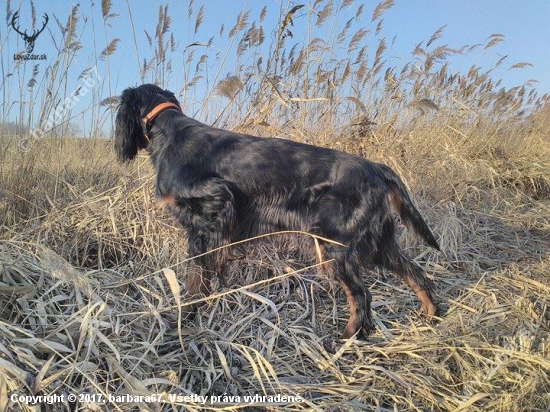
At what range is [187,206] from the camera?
7.48ft

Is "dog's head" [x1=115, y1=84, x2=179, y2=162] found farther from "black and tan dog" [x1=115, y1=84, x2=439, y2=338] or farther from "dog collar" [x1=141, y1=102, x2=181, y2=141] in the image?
"black and tan dog" [x1=115, y1=84, x2=439, y2=338]

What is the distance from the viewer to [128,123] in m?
2.55

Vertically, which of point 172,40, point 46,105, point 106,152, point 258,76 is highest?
point 172,40

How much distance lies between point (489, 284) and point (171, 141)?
2087 mm

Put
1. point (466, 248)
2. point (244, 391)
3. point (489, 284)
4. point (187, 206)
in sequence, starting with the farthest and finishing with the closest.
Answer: point (466, 248)
point (489, 284)
point (187, 206)
point (244, 391)

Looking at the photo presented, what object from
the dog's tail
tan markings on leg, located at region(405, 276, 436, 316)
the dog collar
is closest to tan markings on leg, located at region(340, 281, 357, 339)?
tan markings on leg, located at region(405, 276, 436, 316)

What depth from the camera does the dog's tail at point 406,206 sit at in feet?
7.25

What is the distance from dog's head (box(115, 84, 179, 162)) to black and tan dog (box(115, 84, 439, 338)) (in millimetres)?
241

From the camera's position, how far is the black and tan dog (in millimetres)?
2092

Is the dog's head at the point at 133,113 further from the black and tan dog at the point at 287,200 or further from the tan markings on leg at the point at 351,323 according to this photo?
the tan markings on leg at the point at 351,323

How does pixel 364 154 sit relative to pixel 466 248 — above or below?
above

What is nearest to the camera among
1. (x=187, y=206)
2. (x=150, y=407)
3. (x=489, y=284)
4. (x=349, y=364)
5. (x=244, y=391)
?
(x=150, y=407)

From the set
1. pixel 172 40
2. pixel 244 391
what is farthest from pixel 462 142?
pixel 244 391

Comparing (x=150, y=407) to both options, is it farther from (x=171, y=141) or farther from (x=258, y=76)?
(x=258, y=76)
